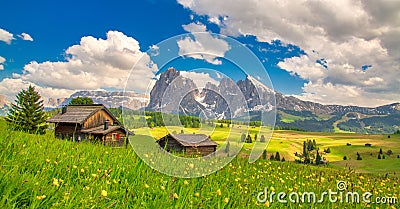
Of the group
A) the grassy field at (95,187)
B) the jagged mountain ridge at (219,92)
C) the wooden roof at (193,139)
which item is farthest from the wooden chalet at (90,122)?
the grassy field at (95,187)

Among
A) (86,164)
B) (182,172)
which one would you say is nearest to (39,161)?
(86,164)

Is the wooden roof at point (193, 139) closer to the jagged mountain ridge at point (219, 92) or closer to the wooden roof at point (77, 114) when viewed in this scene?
the jagged mountain ridge at point (219, 92)

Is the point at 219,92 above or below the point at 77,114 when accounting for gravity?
below

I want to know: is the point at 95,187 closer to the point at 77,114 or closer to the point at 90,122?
the point at 90,122

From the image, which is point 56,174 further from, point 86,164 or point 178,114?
point 178,114

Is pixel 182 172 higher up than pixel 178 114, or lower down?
lower down

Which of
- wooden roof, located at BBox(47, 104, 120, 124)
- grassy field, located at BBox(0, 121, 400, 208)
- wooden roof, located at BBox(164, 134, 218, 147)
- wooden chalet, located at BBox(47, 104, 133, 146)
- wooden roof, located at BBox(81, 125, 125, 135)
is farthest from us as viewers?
wooden roof, located at BBox(47, 104, 120, 124)

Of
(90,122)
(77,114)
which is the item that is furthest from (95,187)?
(77,114)

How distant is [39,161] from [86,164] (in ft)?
2.68

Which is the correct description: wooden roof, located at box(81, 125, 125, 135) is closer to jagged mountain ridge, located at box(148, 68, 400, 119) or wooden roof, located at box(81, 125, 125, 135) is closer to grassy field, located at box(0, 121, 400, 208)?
grassy field, located at box(0, 121, 400, 208)

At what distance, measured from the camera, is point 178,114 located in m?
6.09

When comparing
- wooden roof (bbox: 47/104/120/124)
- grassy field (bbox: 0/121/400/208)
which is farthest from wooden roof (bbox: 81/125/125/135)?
grassy field (bbox: 0/121/400/208)

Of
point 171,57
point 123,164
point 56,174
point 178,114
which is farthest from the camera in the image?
point 178,114

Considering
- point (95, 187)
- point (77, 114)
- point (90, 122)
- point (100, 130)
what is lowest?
point (95, 187)
